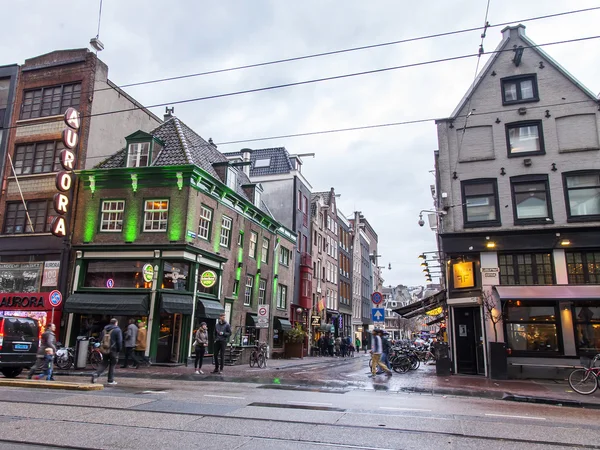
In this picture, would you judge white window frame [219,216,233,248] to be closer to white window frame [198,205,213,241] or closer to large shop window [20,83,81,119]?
white window frame [198,205,213,241]

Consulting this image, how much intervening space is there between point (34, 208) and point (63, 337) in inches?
292

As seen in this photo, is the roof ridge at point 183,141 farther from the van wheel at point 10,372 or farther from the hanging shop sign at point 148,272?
the van wheel at point 10,372

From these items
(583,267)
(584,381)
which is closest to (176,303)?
(584,381)

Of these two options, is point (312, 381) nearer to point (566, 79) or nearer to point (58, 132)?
point (566, 79)

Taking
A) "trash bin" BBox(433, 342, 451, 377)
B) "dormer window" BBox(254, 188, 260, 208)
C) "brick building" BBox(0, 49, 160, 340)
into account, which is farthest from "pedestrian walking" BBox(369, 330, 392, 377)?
"dormer window" BBox(254, 188, 260, 208)

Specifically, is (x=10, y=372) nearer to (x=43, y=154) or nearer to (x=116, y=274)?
(x=116, y=274)

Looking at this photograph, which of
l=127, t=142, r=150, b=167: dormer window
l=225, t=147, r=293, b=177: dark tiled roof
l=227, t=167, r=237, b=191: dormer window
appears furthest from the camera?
l=225, t=147, r=293, b=177: dark tiled roof

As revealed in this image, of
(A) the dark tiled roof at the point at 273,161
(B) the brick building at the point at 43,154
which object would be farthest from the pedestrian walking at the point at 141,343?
(A) the dark tiled roof at the point at 273,161

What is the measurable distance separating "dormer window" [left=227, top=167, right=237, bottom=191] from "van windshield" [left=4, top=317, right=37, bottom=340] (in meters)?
13.9

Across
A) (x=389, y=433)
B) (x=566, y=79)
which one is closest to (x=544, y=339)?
(x=566, y=79)

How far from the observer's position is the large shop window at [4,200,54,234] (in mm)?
24781

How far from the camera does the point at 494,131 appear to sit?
70.5ft

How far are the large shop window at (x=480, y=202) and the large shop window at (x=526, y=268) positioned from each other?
68.5 inches

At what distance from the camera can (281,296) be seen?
35.8 metres
